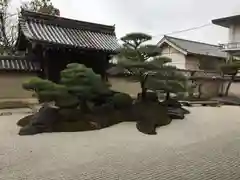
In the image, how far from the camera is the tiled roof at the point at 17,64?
11578 mm

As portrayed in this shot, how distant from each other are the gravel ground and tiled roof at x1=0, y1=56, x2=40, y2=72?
4.41 m

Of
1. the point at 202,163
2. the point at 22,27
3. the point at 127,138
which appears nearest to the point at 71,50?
the point at 22,27

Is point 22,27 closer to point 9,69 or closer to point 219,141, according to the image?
point 9,69

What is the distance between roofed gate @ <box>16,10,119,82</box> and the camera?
36.2 ft

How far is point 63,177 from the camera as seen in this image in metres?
4.10

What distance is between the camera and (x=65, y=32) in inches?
478

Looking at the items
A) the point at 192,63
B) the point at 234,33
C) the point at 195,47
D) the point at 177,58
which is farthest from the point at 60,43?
the point at 195,47

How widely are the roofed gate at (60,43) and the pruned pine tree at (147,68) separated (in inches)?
111

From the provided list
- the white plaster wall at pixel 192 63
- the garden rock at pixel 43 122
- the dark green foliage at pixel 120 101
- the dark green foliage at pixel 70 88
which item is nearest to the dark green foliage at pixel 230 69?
the white plaster wall at pixel 192 63

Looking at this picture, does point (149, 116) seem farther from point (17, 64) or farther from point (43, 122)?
point (17, 64)

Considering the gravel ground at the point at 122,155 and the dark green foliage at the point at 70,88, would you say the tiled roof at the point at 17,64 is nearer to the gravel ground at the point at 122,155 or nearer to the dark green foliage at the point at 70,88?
the dark green foliage at the point at 70,88

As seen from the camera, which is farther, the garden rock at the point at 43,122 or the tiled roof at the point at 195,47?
the tiled roof at the point at 195,47

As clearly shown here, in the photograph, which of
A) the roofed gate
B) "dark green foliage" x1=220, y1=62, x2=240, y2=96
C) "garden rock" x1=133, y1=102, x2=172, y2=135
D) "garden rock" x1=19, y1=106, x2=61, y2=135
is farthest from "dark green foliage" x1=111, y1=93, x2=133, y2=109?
"dark green foliage" x1=220, y1=62, x2=240, y2=96

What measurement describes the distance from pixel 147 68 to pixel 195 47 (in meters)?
19.3
